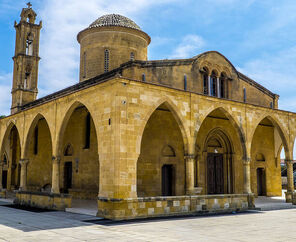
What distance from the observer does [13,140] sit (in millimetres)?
22672

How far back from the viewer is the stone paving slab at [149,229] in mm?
7109

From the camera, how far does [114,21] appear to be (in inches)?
763

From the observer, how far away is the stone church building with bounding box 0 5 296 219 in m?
10.5

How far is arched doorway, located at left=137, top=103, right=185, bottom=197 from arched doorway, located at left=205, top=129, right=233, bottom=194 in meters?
2.01

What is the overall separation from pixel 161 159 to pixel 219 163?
3.79m

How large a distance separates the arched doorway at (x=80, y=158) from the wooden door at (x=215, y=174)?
5.44m

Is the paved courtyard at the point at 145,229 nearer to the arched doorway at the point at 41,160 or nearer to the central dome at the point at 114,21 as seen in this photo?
the arched doorway at the point at 41,160

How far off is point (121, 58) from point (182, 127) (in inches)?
329

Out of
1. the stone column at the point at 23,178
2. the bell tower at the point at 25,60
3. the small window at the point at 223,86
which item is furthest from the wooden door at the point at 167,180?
the bell tower at the point at 25,60

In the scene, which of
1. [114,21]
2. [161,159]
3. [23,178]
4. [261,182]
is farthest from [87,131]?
[261,182]

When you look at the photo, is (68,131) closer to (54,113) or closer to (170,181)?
(54,113)

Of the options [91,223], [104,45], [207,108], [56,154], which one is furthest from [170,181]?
[104,45]

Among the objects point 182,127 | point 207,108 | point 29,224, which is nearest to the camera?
point 29,224

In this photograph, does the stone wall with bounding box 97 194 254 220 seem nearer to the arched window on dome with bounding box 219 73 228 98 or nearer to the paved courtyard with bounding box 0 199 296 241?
the paved courtyard with bounding box 0 199 296 241
